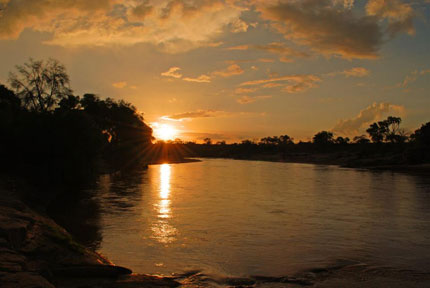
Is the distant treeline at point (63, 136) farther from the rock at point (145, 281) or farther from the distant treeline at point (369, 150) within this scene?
the rock at point (145, 281)

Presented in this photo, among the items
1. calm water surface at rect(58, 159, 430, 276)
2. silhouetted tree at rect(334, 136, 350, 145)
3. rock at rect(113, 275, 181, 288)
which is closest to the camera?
rock at rect(113, 275, 181, 288)

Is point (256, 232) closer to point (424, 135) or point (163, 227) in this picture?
point (163, 227)

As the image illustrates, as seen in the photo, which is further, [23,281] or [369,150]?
[369,150]

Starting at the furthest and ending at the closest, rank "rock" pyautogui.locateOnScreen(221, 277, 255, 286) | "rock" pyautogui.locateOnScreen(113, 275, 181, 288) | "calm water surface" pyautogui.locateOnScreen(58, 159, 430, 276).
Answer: "calm water surface" pyautogui.locateOnScreen(58, 159, 430, 276) → "rock" pyautogui.locateOnScreen(221, 277, 255, 286) → "rock" pyautogui.locateOnScreen(113, 275, 181, 288)

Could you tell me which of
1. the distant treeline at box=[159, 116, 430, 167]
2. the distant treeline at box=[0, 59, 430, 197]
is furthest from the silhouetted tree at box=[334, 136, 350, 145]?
the distant treeline at box=[0, 59, 430, 197]

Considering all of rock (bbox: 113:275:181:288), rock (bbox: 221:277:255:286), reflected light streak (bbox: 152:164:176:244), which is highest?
rock (bbox: 113:275:181:288)

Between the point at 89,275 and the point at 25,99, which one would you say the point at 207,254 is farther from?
the point at 25,99

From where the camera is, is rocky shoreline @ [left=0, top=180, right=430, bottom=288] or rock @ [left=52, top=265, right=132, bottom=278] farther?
rock @ [left=52, top=265, right=132, bottom=278]

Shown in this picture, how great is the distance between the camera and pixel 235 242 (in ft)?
56.6

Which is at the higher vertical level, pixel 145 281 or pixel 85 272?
pixel 85 272

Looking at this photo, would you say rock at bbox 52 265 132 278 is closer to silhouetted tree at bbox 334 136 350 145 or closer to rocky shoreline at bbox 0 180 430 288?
rocky shoreline at bbox 0 180 430 288

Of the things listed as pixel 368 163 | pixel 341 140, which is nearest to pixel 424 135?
pixel 368 163

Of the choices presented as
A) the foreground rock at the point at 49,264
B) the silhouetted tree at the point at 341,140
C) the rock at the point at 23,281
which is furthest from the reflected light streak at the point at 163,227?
the silhouetted tree at the point at 341,140

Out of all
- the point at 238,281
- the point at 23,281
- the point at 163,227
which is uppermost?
the point at 23,281
